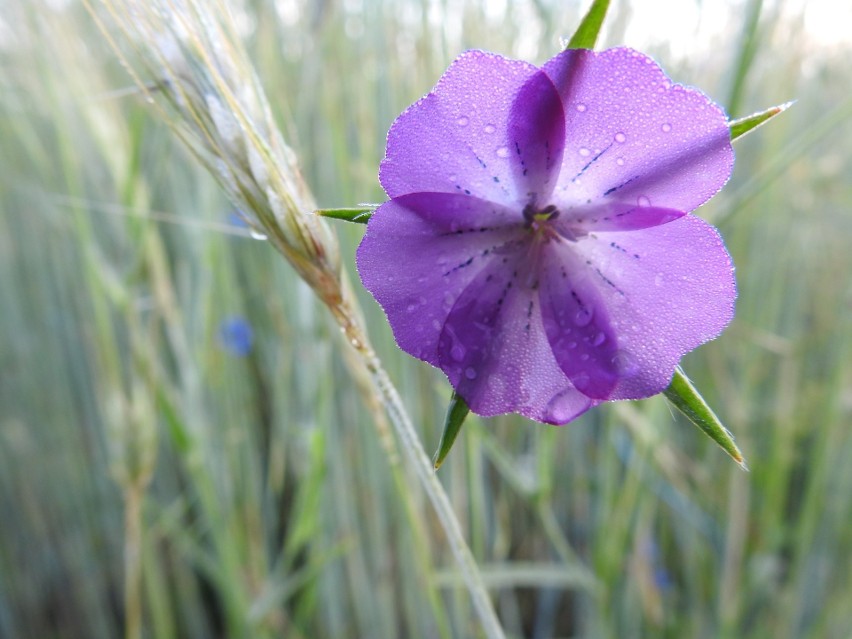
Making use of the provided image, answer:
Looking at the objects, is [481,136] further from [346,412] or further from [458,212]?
[346,412]

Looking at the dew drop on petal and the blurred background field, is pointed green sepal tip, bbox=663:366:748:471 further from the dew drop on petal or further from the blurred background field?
the blurred background field

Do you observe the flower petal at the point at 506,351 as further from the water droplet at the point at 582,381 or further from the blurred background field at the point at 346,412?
the blurred background field at the point at 346,412

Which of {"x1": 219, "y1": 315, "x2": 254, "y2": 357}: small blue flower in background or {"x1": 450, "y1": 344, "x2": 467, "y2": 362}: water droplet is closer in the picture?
{"x1": 450, "y1": 344, "x2": 467, "y2": 362}: water droplet

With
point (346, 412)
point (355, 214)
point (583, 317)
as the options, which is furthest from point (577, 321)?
point (346, 412)

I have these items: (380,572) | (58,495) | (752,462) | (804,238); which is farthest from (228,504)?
(804,238)

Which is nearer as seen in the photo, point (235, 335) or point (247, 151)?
point (247, 151)

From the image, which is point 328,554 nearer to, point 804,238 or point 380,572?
point 380,572

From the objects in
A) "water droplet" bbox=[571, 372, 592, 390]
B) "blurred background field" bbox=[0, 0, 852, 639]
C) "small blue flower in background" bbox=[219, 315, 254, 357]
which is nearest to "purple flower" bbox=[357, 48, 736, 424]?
"water droplet" bbox=[571, 372, 592, 390]

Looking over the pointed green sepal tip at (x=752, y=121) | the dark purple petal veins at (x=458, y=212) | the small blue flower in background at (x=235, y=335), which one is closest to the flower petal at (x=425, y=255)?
the dark purple petal veins at (x=458, y=212)
